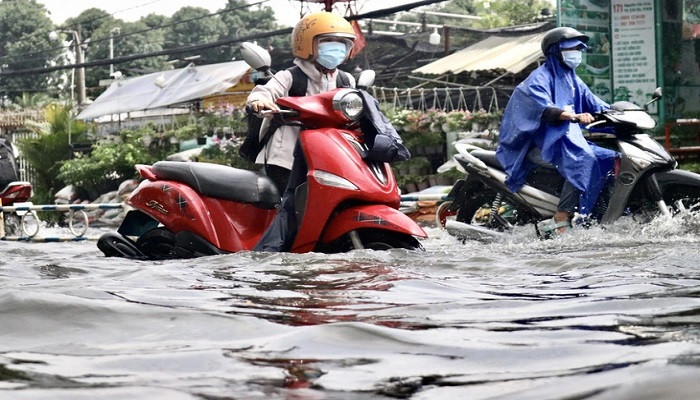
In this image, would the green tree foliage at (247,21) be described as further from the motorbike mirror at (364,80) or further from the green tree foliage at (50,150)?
the motorbike mirror at (364,80)

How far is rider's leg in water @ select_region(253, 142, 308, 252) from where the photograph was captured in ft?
22.1

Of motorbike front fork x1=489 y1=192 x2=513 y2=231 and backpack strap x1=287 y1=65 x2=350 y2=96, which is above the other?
backpack strap x1=287 y1=65 x2=350 y2=96

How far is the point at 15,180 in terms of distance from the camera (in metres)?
14.4

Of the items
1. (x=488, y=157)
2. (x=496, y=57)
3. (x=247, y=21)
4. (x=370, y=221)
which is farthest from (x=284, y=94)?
(x=247, y=21)

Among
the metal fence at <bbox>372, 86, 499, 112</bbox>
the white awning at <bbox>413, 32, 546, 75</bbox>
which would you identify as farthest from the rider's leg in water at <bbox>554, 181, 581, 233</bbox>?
the white awning at <bbox>413, 32, 546, 75</bbox>

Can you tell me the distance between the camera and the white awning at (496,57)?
70.9ft

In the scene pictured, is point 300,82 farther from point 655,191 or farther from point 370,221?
point 655,191

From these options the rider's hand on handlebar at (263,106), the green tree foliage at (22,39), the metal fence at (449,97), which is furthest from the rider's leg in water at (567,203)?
the green tree foliage at (22,39)

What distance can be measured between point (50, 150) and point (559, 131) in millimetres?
19586

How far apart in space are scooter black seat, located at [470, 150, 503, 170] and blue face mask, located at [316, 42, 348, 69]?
5.21 ft

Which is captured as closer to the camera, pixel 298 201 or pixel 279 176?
pixel 298 201

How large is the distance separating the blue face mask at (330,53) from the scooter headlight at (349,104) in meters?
0.54

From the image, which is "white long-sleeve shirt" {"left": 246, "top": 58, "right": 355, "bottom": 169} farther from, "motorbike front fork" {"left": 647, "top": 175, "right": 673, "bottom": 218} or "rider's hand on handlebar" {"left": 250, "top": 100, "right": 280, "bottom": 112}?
"motorbike front fork" {"left": 647, "top": 175, "right": 673, "bottom": 218}

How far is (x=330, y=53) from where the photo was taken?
725cm
